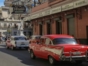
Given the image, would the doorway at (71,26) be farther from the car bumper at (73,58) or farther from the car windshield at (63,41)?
the car bumper at (73,58)

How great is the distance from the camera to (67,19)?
91.4ft

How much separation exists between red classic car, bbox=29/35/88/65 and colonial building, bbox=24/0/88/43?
7746 mm

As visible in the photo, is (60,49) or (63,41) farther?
(63,41)

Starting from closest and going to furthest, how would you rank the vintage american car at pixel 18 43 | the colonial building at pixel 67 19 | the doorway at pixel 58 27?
1. the colonial building at pixel 67 19
2. the vintage american car at pixel 18 43
3. the doorway at pixel 58 27

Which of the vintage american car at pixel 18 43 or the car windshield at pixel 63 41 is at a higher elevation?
the car windshield at pixel 63 41

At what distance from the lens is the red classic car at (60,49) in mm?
11922

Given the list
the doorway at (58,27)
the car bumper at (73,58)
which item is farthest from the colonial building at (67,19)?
the car bumper at (73,58)

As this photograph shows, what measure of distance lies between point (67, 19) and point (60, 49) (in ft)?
52.9

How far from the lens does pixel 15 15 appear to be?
10238 cm

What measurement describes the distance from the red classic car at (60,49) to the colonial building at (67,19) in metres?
7.75

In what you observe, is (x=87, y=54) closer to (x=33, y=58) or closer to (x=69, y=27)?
(x=33, y=58)

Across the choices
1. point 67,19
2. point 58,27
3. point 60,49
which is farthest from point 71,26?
point 60,49

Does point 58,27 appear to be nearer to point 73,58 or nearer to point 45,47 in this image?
Result: point 45,47

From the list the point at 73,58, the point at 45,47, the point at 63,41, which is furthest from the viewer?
the point at 45,47
